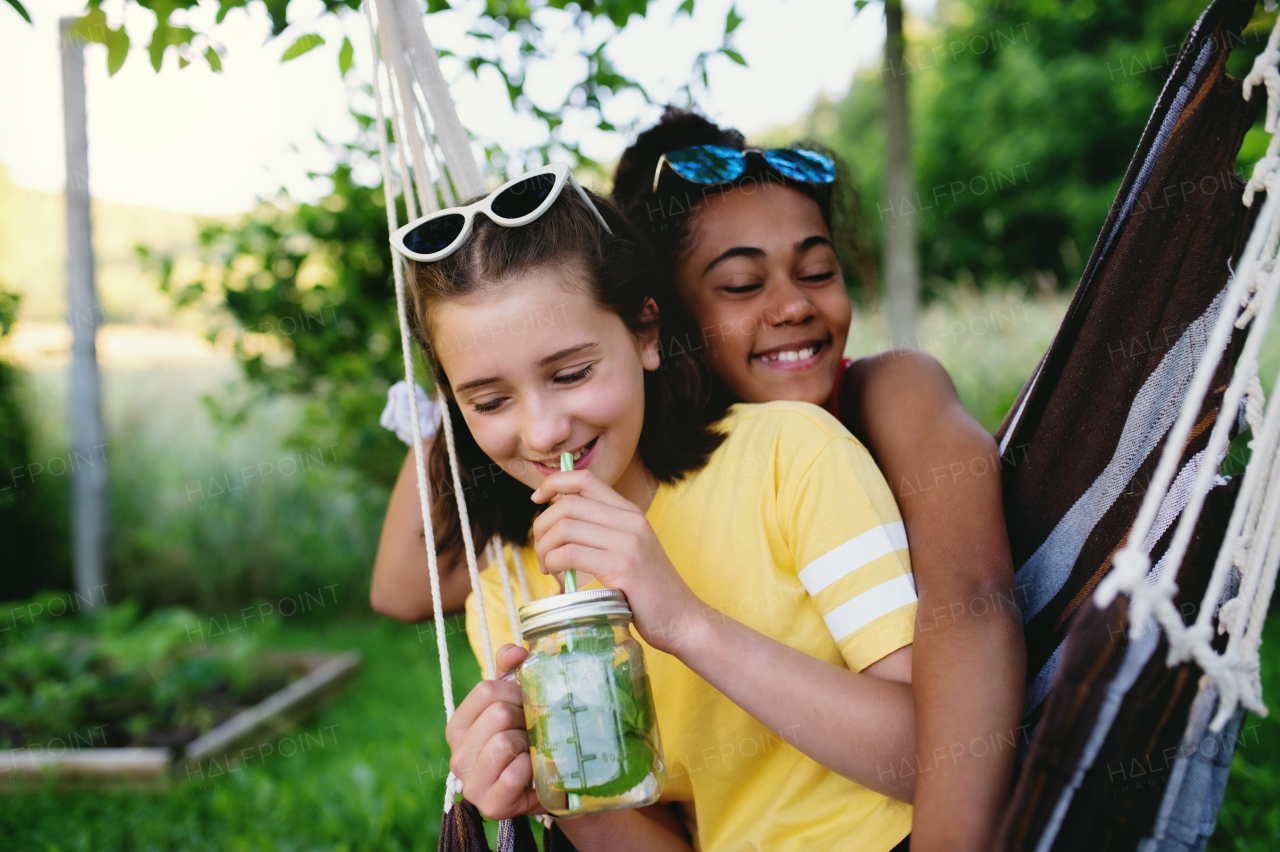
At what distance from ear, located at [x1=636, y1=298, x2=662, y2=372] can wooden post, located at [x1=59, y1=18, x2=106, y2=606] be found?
4.45 meters

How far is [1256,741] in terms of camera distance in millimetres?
2707

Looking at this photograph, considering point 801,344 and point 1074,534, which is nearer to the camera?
point 1074,534

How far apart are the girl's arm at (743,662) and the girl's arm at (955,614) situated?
0.05m

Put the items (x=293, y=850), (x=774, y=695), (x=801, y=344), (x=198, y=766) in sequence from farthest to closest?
(x=198, y=766)
(x=293, y=850)
(x=801, y=344)
(x=774, y=695)

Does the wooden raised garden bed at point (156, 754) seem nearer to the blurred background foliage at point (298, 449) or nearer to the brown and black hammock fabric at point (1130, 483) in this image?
the blurred background foliage at point (298, 449)

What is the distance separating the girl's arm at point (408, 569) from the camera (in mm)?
1873

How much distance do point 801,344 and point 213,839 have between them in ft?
8.38

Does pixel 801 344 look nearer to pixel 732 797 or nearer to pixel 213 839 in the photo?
pixel 732 797

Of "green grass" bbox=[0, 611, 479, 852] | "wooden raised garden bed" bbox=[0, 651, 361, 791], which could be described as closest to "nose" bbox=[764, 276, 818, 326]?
"green grass" bbox=[0, 611, 479, 852]

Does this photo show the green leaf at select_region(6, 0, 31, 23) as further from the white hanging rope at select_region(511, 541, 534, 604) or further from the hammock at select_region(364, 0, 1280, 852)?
the white hanging rope at select_region(511, 541, 534, 604)

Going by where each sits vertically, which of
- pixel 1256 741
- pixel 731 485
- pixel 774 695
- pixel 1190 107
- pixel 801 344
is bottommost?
pixel 1256 741

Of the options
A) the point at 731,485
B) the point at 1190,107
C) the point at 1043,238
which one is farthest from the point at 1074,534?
the point at 1043,238

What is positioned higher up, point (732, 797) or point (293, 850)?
point (732, 797)

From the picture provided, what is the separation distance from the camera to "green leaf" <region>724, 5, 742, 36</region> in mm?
2213
